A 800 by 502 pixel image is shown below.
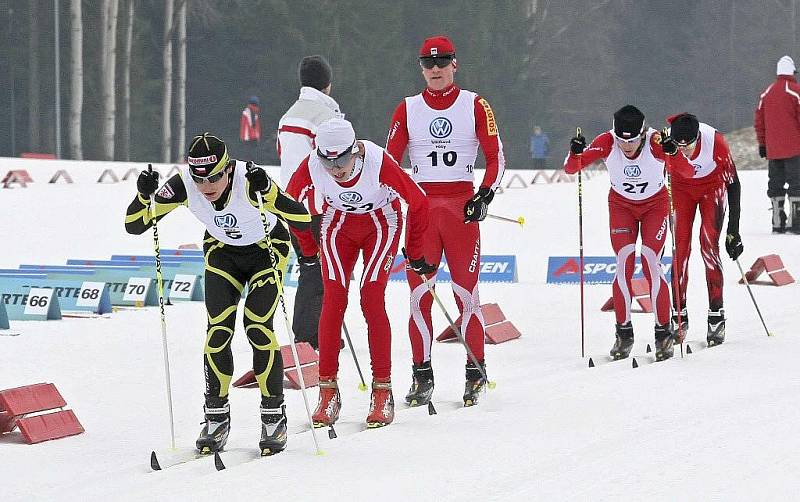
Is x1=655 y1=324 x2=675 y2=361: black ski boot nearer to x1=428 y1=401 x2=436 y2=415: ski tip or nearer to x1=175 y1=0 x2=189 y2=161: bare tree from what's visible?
x1=428 y1=401 x2=436 y2=415: ski tip

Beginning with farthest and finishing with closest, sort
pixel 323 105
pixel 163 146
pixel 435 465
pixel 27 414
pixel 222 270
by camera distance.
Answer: pixel 163 146 → pixel 323 105 → pixel 27 414 → pixel 222 270 → pixel 435 465

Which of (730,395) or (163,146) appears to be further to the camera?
(163,146)

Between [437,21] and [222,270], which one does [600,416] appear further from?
[437,21]

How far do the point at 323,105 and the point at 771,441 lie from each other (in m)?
4.07

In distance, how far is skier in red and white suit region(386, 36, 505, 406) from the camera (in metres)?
7.43

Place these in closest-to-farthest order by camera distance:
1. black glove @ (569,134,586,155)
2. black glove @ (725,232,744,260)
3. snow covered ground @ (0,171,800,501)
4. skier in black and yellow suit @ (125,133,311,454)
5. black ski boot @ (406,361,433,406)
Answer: snow covered ground @ (0,171,800,501)
skier in black and yellow suit @ (125,133,311,454)
black ski boot @ (406,361,433,406)
black glove @ (569,134,586,155)
black glove @ (725,232,744,260)

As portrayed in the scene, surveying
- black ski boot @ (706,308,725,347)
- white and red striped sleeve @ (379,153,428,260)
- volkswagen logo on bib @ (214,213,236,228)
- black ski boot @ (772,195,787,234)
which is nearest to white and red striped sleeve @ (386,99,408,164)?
white and red striped sleeve @ (379,153,428,260)

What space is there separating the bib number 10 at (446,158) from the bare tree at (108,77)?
26.4 metres

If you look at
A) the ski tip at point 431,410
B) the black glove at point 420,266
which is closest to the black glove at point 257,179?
the black glove at point 420,266

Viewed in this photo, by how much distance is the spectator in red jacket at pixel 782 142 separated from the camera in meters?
16.5

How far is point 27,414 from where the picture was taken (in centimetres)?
658

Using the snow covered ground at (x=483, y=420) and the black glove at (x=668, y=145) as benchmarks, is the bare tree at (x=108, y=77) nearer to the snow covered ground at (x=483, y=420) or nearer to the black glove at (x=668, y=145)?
the snow covered ground at (x=483, y=420)

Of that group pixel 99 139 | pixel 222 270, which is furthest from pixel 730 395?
pixel 99 139

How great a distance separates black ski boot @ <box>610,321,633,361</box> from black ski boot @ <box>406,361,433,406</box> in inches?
78.5
